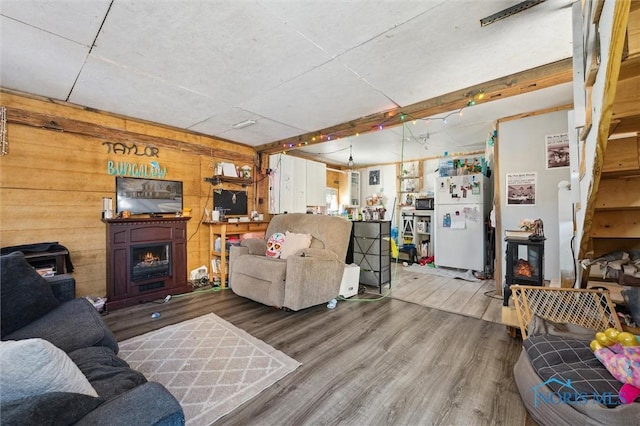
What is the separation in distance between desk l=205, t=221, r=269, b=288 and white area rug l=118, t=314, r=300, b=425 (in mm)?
1306

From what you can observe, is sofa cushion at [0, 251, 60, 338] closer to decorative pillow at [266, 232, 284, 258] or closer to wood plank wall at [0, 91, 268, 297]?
wood plank wall at [0, 91, 268, 297]

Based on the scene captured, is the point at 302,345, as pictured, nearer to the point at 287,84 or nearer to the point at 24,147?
the point at 287,84

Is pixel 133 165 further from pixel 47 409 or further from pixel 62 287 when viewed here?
pixel 47 409

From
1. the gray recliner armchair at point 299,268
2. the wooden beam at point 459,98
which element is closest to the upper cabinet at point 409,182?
the wooden beam at point 459,98

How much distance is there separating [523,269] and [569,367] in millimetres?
1178

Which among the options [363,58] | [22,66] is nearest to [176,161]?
[22,66]

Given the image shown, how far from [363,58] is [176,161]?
2.96 metres

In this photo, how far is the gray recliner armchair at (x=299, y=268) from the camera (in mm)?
2689

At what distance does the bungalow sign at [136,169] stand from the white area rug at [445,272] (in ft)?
14.1

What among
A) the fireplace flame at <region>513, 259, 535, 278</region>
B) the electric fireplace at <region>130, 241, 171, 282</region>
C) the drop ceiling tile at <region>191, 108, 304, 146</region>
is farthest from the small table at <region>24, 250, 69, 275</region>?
the fireplace flame at <region>513, 259, 535, 278</region>

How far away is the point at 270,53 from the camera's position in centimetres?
198

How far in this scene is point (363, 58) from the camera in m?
2.05

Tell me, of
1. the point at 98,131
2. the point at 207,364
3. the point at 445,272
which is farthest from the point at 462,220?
the point at 98,131

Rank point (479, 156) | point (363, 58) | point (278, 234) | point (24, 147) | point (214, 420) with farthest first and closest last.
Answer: point (479, 156)
point (278, 234)
point (24, 147)
point (363, 58)
point (214, 420)
